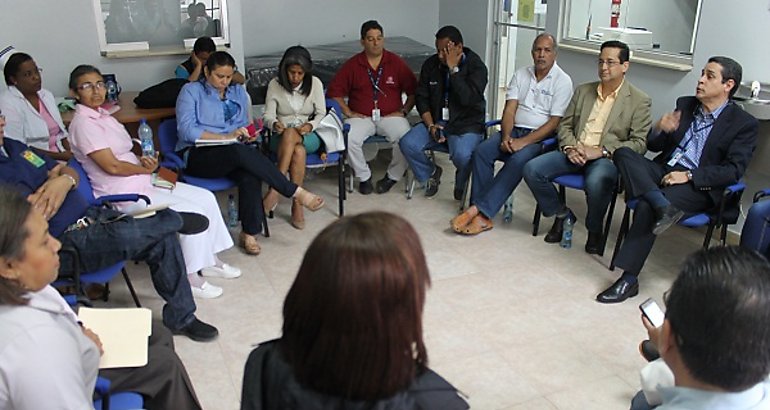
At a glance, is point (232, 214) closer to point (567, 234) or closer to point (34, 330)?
point (567, 234)

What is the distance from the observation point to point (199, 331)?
2.86 m

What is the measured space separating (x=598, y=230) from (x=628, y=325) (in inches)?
32.7

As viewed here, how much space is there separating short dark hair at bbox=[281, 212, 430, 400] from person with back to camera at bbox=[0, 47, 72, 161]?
318 cm

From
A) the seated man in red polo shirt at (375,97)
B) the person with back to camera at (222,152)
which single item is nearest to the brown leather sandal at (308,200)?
the person with back to camera at (222,152)

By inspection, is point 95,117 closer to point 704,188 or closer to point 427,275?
point 427,275

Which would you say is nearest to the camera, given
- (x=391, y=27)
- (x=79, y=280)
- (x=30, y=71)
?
(x=79, y=280)

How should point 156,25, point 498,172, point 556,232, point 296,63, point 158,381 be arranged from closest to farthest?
1. point 158,381
2. point 556,232
3. point 498,172
4. point 296,63
5. point 156,25

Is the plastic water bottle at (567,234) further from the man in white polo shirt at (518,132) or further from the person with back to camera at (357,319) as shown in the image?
the person with back to camera at (357,319)

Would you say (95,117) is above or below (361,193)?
above

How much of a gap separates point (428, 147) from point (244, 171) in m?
1.44

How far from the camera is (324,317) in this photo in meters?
0.99

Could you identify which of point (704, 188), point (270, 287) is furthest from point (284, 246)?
point (704, 188)

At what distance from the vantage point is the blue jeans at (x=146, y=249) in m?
2.59

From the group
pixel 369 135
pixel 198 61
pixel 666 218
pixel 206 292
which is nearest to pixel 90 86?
pixel 206 292
